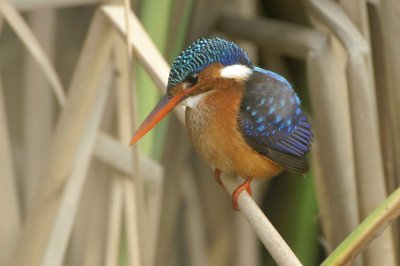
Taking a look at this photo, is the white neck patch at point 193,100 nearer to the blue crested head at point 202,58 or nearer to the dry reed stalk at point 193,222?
the blue crested head at point 202,58

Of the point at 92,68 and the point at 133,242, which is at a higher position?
the point at 92,68

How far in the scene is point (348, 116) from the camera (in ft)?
5.29

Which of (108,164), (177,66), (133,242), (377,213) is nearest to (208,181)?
(108,164)

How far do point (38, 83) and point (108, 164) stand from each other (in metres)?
0.34

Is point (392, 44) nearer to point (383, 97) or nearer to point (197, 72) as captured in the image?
point (383, 97)

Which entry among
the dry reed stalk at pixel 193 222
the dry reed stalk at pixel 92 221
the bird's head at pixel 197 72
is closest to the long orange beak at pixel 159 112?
the bird's head at pixel 197 72

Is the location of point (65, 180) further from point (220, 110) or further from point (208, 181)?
point (208, 181)

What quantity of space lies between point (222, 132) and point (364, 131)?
30 centimetres

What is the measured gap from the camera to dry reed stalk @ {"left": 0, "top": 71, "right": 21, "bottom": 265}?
5.30ft

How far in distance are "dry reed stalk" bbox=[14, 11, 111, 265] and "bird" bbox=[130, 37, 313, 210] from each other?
0.22 meters

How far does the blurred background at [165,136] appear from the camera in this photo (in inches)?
58.8

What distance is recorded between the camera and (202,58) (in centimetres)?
131

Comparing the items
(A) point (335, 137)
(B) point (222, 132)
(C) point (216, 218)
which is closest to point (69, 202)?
(B) point (222, 132)

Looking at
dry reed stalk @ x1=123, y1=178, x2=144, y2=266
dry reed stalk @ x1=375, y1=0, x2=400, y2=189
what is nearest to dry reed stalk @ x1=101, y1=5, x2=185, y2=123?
dry reed stalk @ x1=123, y1=178, x2=144, y2=266
